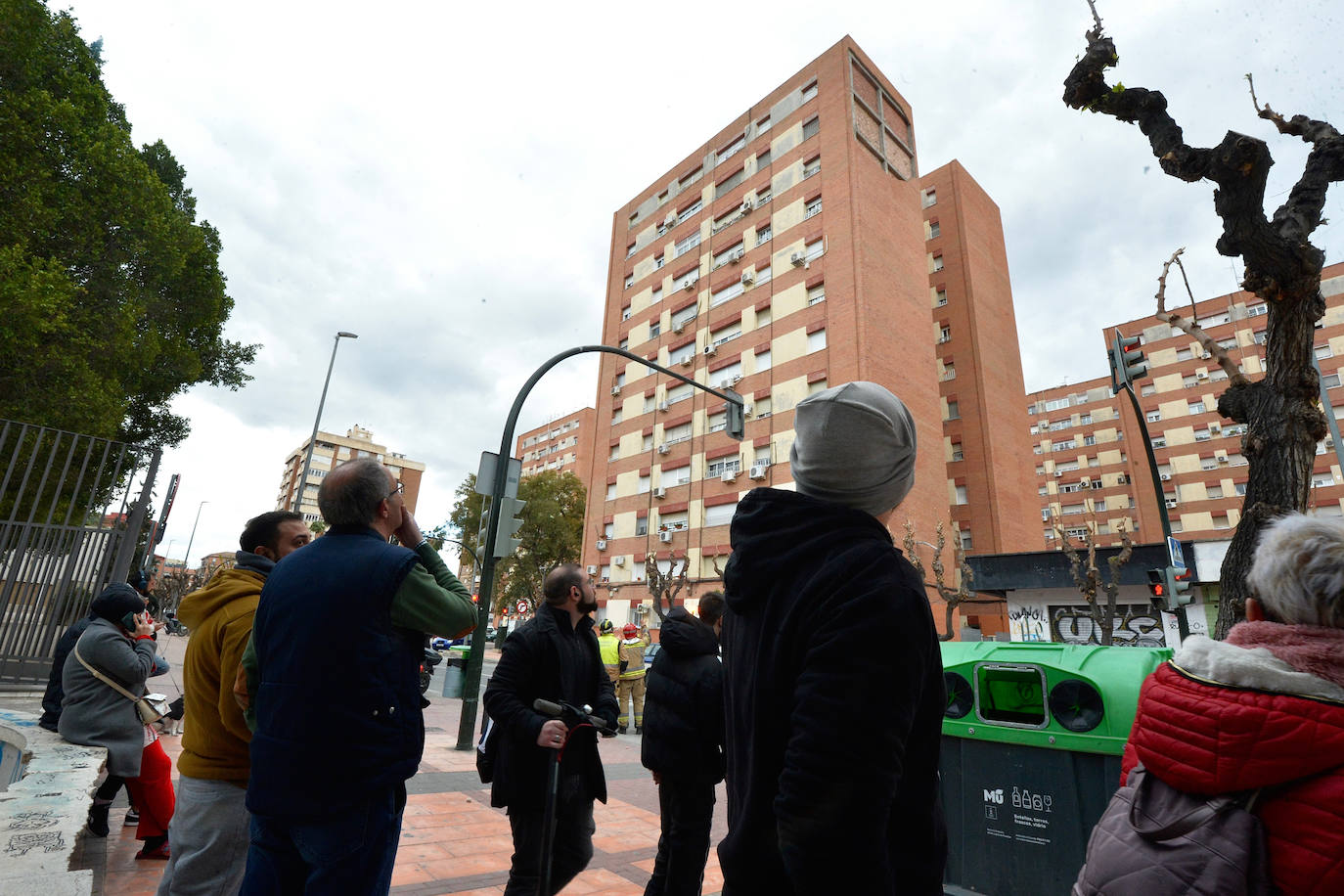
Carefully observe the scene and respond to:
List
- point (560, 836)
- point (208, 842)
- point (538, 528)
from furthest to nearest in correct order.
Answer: point (538, 528)
point (560, 836)
point (208, 842)

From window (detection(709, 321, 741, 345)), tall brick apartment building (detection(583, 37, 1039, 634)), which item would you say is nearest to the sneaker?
tall brick apartment building (detection(583, 37, 1039, 634))

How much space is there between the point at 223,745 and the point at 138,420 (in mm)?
18091

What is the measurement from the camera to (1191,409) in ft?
159

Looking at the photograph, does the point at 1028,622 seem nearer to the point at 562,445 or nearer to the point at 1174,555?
the point at 1174,555

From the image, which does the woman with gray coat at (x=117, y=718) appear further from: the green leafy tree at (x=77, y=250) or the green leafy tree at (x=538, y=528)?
the green leafy tree at (x=538, y=528)

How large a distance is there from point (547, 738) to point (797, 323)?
29.4 m

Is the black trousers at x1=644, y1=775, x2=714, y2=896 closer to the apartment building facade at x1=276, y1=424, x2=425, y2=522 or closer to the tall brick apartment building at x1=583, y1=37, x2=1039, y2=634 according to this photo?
the tall brick apartment building at x1=583, y1=37, x2=1039, y2=634

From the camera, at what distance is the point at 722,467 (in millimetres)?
32281

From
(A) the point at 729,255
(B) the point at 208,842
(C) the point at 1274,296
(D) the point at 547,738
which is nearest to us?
(B) the point at 208,842

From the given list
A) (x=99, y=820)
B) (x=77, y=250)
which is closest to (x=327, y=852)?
(x=99, y=820)

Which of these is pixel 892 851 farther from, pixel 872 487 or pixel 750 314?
pixel 750 314

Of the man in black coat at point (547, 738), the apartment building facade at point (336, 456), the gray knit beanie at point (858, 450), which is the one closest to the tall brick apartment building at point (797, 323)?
the man in black coat at point (547, 738)

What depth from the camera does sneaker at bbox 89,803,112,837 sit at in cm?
443

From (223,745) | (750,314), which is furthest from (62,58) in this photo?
(750,314)
